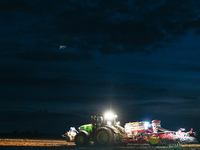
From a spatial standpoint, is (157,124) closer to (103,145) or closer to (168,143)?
(168,143)

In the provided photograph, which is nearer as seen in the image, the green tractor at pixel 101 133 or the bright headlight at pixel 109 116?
the green tractor at pixel 101 133

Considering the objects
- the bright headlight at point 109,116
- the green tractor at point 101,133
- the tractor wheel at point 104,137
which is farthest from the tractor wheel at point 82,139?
the bright headlight at point 109,116

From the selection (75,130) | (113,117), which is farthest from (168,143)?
(75,130)

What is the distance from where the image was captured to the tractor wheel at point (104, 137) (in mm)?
27109

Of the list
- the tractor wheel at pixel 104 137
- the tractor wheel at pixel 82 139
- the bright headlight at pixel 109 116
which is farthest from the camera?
the bright headlight at pixel 109 116

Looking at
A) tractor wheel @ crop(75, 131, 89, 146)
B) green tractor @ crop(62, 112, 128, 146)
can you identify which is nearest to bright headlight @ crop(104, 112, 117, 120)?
green tractor @ crop(62, 112, 128, 146)

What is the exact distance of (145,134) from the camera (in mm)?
29281

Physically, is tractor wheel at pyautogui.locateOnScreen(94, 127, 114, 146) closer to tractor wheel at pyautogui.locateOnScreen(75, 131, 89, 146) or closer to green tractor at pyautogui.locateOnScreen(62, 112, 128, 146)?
green tractor at pyautogui.locateOnScreen(62, 112, 128, 146)

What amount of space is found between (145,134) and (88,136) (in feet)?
17.8

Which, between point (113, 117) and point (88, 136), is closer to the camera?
point (88, 136)

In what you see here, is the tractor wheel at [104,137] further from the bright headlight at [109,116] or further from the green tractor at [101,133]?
the bright headlight at [109,116]

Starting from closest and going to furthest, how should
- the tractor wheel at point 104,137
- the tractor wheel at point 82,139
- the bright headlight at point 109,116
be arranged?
the tractor wheel at point 104,137, the tractor wheel at point 82,139, the bright headlight at point 109,116

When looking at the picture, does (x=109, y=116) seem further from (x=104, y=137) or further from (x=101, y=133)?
(x=104, y=137)

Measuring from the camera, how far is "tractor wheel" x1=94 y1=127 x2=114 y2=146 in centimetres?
2711
